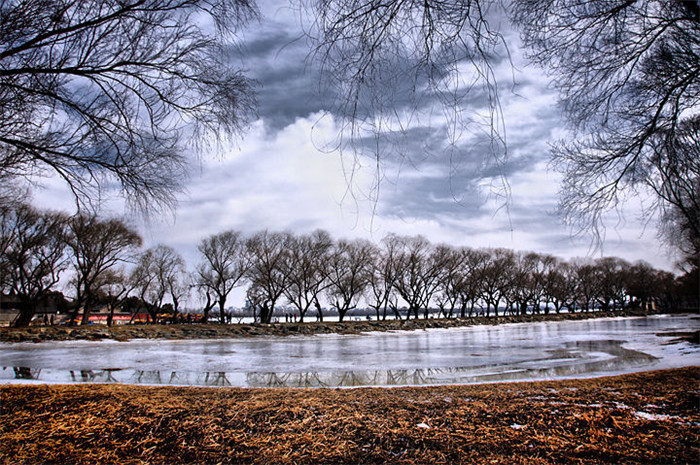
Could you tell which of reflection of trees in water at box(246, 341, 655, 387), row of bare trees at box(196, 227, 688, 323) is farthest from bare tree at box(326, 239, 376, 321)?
reflection of trees in water at box(246, 341, 655, 387)

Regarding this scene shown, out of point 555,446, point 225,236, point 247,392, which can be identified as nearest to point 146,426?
point 247,392

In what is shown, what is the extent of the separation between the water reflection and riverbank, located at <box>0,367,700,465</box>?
273 cm

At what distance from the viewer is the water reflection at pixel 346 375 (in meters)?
7.93

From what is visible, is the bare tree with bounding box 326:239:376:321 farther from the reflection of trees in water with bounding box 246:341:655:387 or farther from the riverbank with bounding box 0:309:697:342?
the reflection of trees in water with bounding box 246:341:655:387

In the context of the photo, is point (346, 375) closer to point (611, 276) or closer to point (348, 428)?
point (348, 428)

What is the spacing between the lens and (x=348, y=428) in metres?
3.71

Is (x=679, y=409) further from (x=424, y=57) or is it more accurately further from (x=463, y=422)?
(x=424, y=57)

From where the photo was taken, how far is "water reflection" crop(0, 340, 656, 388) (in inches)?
312

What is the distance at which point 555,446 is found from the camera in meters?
3.21

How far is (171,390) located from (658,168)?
8.07 metres

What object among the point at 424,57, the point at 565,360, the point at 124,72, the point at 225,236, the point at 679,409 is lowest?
the point at 565,360

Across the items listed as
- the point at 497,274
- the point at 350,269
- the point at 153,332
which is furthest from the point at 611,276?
the point at 153,332

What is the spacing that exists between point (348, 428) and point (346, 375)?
5.51m

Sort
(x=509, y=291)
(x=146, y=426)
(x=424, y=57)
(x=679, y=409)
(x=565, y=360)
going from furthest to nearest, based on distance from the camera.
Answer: (x=509, y=291) < (x=565, y=360) < (x=679, y=409) < (x=146, y=426) < (x=424, y=57)
